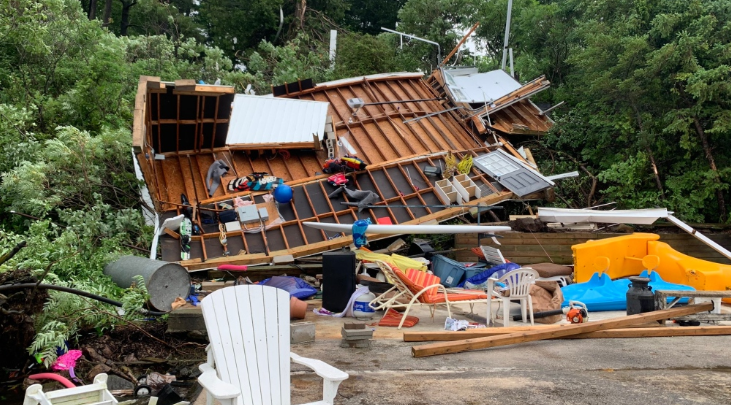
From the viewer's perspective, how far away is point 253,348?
416cm

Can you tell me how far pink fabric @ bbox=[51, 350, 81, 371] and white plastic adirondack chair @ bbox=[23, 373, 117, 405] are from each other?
1929 mm

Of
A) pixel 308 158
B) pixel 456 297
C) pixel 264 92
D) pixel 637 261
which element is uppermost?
pixel 264 92

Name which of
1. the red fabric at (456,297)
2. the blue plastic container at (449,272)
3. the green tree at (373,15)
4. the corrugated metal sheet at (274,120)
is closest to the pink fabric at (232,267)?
the corrugated metal sheet at (274,120)

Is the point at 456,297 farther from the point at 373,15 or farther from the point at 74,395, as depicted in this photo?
the point at 373,15

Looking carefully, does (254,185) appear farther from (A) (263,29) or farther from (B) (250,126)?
(A) (263,29)

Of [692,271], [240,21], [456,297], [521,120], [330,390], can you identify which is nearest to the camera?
[330,390]

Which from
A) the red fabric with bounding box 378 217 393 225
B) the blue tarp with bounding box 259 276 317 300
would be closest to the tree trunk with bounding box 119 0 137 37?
the red fabric with bounding box 378 217 393 225

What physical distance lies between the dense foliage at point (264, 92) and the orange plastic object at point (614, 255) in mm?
2717

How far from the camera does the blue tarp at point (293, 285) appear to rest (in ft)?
31.6

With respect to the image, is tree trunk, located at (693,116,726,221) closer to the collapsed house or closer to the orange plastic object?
the orange plastic object

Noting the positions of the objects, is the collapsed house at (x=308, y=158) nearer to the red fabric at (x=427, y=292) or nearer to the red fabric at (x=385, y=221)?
the red fabric at (x=385, y=221)

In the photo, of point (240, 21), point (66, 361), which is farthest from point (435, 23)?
point (66, 361)

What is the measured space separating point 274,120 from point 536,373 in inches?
366

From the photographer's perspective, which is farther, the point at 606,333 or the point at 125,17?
the point at 125,17
